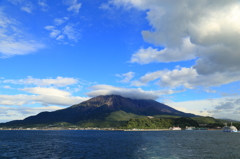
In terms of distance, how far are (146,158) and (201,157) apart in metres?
22.9

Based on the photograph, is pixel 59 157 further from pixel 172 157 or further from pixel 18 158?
pixel 172 157

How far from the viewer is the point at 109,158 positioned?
254 feet

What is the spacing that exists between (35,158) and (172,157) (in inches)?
2180

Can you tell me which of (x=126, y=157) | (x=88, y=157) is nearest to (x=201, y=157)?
(x=126, y=157)

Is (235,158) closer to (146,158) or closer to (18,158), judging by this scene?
(146,158)

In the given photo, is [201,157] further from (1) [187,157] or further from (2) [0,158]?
(2) [0,158]

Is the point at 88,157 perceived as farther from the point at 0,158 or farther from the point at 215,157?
the point at 215,157

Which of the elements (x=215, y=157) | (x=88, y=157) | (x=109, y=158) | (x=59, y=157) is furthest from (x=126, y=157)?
(x=215, y=157)

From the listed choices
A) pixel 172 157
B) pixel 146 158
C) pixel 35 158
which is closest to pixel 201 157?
pixel 172 157

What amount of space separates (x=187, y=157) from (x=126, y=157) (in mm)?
24655

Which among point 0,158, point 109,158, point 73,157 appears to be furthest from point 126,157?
point 0,158

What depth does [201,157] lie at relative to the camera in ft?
258

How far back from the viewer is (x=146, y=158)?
7625 centimetres

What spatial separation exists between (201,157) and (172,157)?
1229 centimetres
